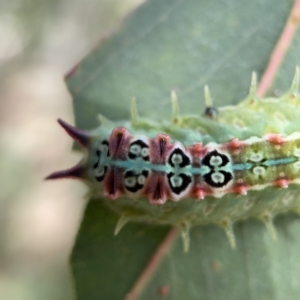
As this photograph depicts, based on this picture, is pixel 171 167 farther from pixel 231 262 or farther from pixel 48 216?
pixel 48 216

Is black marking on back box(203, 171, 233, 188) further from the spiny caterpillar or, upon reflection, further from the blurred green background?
the blurred green background

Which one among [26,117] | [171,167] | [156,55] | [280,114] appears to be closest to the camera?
[171,167]

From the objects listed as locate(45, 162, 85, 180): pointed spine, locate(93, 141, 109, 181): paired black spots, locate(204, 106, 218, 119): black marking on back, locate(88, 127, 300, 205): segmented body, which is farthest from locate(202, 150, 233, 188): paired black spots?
locate(45, 162, 85, 180): pointed spine

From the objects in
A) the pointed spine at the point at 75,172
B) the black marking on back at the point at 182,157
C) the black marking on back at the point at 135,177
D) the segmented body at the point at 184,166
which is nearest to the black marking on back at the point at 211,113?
the segmented body at the point at 184,166

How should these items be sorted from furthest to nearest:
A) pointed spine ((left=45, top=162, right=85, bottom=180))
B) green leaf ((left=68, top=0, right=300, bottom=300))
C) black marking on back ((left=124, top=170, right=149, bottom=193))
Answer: green leaf ((left=68, top=0, right=300, bottom=300)) < pointed spine ((left=45, top=162, right=85, bottom=180)) < black marking on back ((left=124, top=170, right=149, bottom=193))

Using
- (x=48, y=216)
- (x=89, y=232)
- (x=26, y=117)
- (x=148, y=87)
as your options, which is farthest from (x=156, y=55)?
(x=48, y=216)

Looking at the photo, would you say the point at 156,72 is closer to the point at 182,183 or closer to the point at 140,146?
the point at 140,146
